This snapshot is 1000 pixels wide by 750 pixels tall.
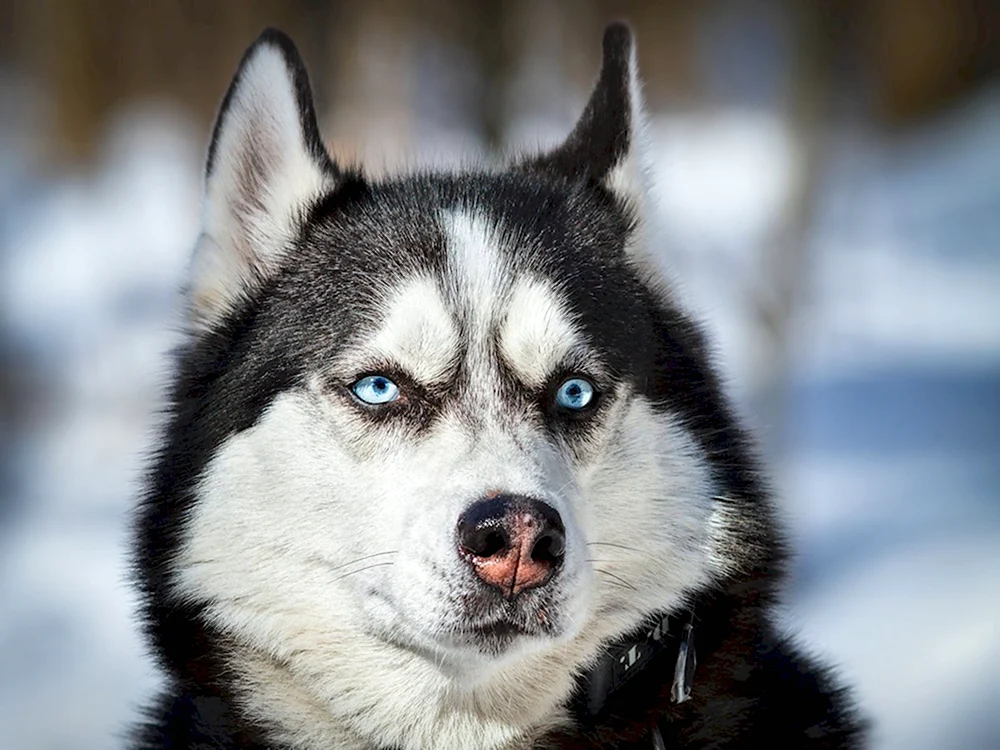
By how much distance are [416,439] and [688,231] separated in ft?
13.3

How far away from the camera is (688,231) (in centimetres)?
582

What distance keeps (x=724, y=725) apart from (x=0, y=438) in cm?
579

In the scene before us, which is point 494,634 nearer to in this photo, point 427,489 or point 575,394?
point 427,489

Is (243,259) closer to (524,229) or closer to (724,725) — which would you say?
(524,229)

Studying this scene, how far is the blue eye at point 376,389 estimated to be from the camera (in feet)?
6.70

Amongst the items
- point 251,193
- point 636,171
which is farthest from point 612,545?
point 251,193

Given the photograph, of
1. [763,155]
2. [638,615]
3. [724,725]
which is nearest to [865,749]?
[724,725]

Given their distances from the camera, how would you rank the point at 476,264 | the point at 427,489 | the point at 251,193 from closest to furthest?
1. the point at 427,489
2. the point at 476,264
3. the point at 251,193

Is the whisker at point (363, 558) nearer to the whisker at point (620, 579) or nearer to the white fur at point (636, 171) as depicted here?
the whisker at point (620, 579)

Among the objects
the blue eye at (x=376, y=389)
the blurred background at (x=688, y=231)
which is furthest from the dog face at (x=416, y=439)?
the blurred background at (x=688, y=231)

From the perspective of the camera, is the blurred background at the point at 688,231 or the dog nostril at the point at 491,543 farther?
the blurred background at the point at 688,231

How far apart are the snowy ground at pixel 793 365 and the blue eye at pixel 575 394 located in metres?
3.04

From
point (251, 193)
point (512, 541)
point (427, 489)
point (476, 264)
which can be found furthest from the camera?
point (251, 193)

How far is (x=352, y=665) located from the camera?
2023 mm
